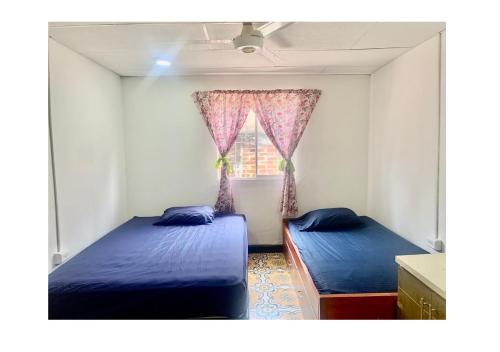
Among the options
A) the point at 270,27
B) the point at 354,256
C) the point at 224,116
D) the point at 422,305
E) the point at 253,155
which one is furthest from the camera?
the point at 253,155

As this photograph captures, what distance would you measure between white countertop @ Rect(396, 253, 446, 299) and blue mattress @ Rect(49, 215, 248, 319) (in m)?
0.97

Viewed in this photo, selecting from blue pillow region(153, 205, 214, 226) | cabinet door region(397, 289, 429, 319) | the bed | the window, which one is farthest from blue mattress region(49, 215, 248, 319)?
the window

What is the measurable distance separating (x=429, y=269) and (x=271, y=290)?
173 cm

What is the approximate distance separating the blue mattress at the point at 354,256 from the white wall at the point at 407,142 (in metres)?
0.24

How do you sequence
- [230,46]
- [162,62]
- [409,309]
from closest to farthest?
[409,309], [230,46], [162,62]

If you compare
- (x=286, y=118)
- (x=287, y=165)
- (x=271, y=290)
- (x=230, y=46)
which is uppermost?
(x=230, y=46)

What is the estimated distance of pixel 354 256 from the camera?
2.34 m

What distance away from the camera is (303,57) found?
9.27 ft

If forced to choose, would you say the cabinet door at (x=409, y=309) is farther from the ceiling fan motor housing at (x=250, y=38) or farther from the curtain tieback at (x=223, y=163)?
the curtain tieback at (x=223, y=163)

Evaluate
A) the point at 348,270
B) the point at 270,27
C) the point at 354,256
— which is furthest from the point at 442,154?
the point at 270,27

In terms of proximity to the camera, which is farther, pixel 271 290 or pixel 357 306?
pixel 271 290

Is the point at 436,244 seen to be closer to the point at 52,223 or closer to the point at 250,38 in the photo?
the point at 250,38

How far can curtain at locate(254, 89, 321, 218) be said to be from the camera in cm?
353
